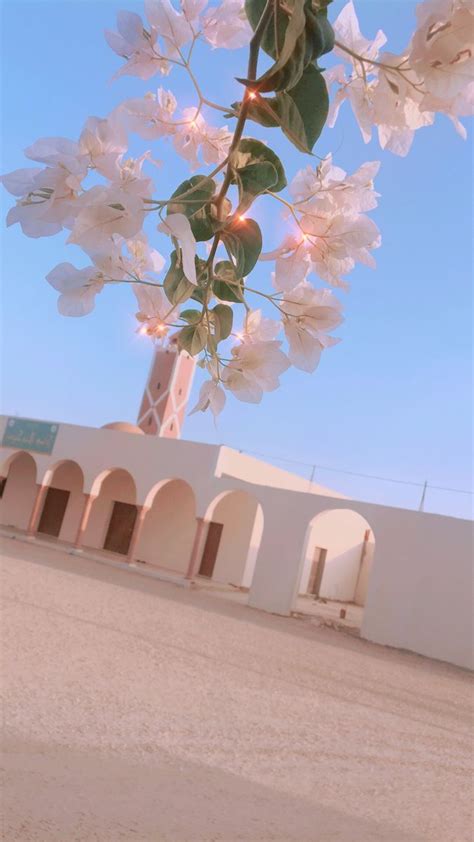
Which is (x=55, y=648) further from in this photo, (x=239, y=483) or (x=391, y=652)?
(x=239, y=483)

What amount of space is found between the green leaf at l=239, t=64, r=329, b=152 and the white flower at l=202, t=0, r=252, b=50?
0.16m

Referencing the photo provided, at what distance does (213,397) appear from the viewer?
28.3 inches

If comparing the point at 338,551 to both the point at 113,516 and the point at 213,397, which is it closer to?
the point at 113,516

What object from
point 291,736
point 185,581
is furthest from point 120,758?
point 185,581

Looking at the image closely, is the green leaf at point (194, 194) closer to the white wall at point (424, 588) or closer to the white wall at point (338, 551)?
the white wall at point (424, 588)

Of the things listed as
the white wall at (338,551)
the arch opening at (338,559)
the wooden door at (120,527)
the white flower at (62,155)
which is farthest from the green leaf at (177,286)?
the white wall at (338,551)

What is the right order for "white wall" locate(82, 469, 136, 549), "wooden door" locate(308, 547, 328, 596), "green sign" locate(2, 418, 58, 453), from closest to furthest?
1. "green sign" locate(2, 418, 58, 453)
2. "white wall" locate(82, 469, 136, 549)
3. "wooden door" locate(308, 547, 328, 596)

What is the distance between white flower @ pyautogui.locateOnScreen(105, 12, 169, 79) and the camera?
0.63 m

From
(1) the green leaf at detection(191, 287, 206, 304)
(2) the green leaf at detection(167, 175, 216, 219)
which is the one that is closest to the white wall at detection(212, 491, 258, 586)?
(1) the green leaf at detection(191, 287, 206, 304)

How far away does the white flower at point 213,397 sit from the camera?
0.72 m

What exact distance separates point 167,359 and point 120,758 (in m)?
17.7

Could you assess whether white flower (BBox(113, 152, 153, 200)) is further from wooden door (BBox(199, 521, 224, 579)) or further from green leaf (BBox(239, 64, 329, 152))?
wooden door (BBox(199, 521, 224, 579))

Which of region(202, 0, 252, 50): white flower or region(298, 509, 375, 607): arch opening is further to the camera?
region(298, 509, 375, 607): arch opening

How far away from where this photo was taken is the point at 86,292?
61 cm
